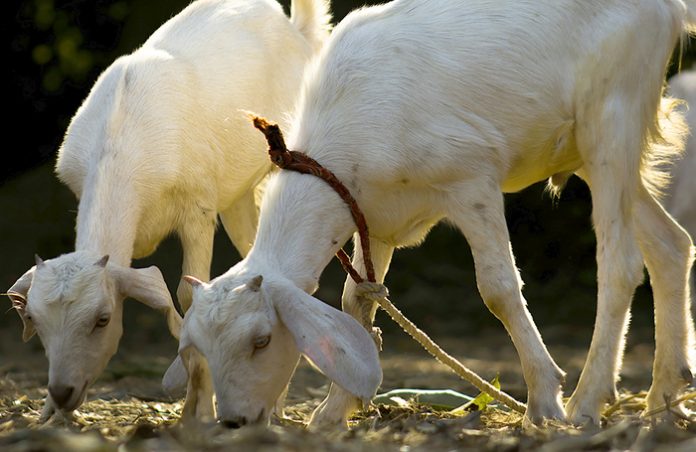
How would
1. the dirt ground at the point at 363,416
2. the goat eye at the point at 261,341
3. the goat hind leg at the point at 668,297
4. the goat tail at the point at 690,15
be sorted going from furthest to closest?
the goat tail at the point at 690,15 → the goat hind leg at the point at 668,297 → the goat eye at the point at 261,341 → the dirt ground at the point at 363,416

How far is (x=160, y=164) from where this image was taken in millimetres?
6207

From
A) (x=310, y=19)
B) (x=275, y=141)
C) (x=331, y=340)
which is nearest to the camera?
(x=331, y=340)

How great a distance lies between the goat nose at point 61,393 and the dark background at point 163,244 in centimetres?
584

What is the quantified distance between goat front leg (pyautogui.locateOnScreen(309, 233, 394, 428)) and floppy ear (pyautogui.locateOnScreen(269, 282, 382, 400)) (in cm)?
95

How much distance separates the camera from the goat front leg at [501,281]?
5.16 meters

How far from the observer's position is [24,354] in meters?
9.77

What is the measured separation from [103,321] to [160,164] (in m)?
1.10

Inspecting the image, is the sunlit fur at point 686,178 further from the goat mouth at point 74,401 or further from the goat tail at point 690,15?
the goat mouth at point 74,401

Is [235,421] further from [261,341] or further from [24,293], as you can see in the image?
[24,293]

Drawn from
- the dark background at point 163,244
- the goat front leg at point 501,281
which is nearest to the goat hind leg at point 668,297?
the goat front leg at point 501,281

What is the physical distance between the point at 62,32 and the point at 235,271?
6.88m

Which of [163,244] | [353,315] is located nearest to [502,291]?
[353,315]

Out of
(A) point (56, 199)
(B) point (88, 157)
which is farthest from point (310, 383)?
(A) point (56, 199)

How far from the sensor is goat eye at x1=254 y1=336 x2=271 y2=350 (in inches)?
181
